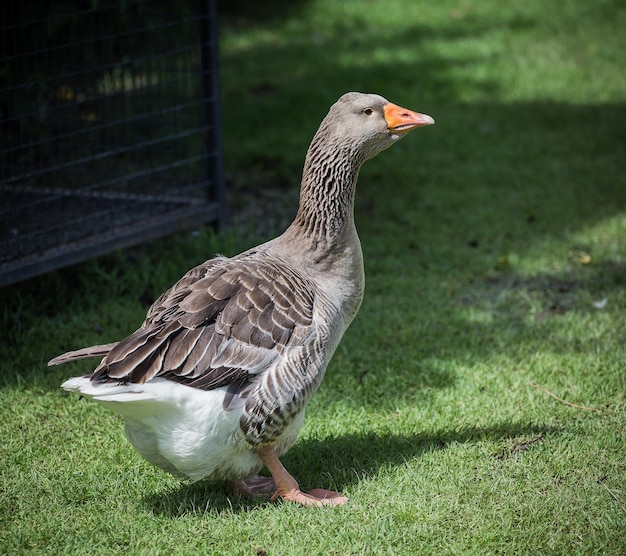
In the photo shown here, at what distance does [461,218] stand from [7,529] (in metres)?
4.57

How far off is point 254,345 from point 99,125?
9.38 feet

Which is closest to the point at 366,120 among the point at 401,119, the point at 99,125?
the point at 401,119

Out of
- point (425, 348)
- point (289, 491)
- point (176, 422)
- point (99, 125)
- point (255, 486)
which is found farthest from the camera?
point (99, 125)

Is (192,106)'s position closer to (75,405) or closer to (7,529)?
(75,405)

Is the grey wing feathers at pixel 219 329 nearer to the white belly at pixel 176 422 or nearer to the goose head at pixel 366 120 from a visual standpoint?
the white belly at pixel 176 422

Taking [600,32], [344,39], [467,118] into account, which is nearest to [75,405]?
[467,118]

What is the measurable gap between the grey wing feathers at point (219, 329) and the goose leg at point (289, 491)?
419mm

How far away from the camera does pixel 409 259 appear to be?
6031 millimetres

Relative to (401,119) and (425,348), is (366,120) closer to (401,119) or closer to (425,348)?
(401,119)

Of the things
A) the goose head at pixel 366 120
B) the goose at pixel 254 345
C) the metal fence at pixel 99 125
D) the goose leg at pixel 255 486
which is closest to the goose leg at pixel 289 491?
the goose at pixel 254 345

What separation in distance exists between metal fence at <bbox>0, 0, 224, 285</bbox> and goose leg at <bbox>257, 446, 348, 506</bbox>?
2241mm

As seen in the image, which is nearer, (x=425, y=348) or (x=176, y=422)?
(x=176, y=422)

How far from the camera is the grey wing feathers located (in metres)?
3.13

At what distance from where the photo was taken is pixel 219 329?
10.8 feet
